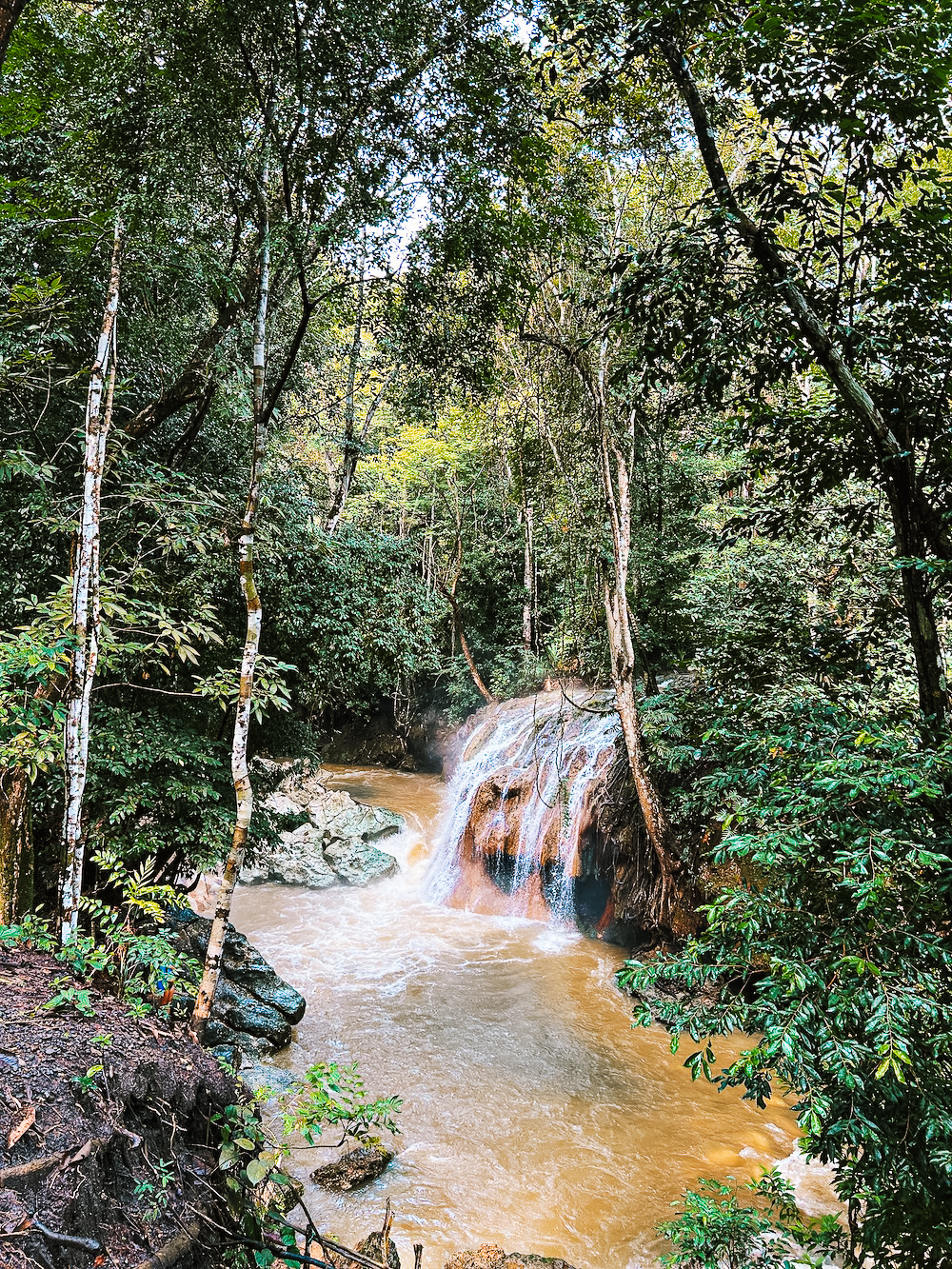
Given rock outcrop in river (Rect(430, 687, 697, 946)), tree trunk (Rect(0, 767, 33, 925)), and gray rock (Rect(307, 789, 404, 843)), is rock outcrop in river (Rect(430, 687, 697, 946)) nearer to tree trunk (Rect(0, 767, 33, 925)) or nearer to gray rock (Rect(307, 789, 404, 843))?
gray rock (Rect(307, 789, 404, 843))

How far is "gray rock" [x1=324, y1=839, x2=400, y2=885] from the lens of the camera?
11820 mm

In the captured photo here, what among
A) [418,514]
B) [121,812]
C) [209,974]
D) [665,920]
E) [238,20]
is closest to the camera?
[209,974]

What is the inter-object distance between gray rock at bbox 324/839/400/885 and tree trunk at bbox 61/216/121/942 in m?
8.78

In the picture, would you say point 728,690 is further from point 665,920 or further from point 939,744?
point 665,920

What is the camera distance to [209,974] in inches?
148

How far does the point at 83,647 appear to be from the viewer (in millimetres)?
3576

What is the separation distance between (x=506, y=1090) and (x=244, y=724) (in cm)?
463

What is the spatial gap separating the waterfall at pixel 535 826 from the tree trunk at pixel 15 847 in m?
6.58

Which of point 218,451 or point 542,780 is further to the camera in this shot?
point 542,780

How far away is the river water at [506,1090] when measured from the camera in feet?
14.9

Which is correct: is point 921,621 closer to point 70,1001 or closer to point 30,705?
point 70,1001

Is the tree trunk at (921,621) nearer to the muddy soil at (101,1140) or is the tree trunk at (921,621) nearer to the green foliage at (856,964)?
the green foliage at (856,964)

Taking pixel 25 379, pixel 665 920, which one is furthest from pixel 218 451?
pixel 665 920

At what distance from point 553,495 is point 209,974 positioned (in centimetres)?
929
